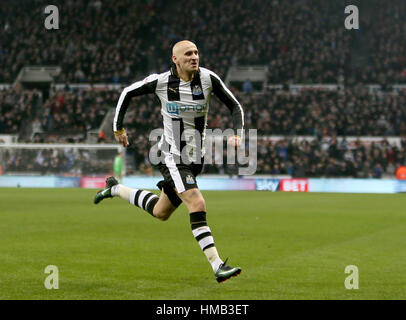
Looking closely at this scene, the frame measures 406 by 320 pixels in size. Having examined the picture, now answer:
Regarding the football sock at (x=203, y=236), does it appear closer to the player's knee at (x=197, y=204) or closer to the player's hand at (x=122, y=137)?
the player's knee at (x=197, y=204)

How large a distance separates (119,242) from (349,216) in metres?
7.80

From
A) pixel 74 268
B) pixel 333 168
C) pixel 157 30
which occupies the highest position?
pixel 157 30

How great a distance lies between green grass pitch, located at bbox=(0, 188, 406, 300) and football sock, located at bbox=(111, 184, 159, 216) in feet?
2.67

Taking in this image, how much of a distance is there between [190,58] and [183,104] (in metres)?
0.54

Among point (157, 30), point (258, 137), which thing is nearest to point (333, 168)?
point (258, 137)

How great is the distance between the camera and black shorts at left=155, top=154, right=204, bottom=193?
744 centimetres

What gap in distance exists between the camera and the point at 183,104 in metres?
7.68

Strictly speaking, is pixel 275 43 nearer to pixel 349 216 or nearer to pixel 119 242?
pixel 349 216

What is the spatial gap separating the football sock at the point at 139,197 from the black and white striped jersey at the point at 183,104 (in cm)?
87

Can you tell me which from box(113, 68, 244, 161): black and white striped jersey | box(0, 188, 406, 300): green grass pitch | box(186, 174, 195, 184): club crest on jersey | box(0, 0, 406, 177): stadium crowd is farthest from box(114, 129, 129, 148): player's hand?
box(0, 0, 406, 177): stadium crowd

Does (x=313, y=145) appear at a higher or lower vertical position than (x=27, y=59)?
lower

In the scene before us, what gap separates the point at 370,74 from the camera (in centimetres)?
3716

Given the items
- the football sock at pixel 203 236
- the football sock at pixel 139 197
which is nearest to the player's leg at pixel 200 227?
the football sock at pixel 203 236

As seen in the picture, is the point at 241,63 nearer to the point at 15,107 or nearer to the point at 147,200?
the point at 15,107
